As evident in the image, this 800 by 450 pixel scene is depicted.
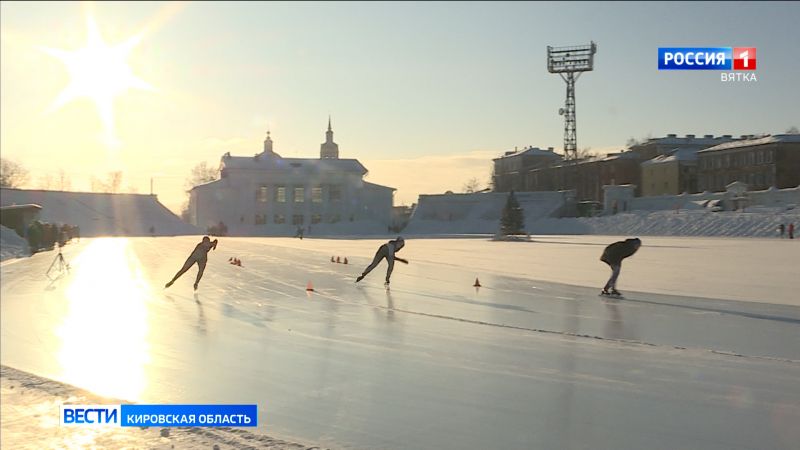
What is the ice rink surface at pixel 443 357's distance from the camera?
5527 mm

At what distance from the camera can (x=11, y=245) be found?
29625 millimetres

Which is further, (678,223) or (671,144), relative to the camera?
(671,144)

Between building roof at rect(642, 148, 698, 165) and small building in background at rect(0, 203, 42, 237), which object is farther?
building roof at rect(642, 148, 698, 165)

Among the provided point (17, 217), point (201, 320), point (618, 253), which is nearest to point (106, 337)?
point (201, 320)

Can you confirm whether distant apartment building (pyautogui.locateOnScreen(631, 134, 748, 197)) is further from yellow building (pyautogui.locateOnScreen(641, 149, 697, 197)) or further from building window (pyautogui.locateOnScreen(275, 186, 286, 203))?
building window (pyautogui.locateOnScreen(275, 186, 286, 203))

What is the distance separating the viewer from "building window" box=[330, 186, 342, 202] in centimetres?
8569

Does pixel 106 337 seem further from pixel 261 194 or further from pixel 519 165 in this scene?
pixel 519 165

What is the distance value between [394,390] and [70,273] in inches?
654

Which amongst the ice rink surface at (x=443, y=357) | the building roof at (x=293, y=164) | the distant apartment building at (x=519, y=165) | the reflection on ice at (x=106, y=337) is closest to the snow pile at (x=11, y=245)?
the reflection on ice at (x=106, y=337)

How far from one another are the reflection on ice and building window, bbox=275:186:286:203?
66.1 metres

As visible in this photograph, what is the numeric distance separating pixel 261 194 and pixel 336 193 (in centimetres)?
919

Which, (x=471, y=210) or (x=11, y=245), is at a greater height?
(x=471, y=210)

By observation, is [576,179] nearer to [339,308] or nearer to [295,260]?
[295,260]

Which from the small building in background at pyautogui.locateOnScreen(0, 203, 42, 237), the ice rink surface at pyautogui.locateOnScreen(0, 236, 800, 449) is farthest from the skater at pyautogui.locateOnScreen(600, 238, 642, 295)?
the small building in background at pyautogui.locateOnScreen(0, 203, 42, 237)
